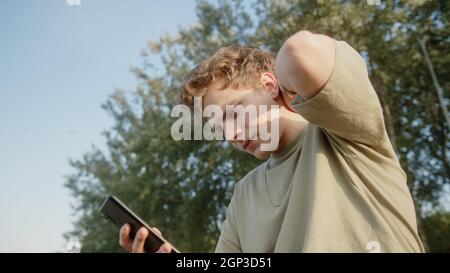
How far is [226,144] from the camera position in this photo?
13812 mm

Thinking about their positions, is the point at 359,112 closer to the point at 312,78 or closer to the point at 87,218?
the point at 312,78

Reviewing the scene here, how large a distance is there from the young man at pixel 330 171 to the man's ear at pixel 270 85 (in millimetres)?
147

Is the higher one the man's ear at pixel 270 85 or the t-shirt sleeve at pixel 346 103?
the man's ear at pixel 270 85

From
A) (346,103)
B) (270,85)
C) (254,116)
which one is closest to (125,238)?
(254,116)

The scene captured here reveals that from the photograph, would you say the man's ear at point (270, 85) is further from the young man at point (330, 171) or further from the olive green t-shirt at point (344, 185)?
the olive green t-shirt at point (344, 185)

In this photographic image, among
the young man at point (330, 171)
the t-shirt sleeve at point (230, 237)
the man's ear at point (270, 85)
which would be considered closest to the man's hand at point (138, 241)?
the t-shirt sleeve at point (230, 237)

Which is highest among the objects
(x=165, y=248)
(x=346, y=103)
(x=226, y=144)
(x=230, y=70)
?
(x=226, y=144)

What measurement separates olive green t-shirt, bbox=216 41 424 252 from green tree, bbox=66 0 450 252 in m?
11.6

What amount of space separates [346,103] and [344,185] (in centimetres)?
26

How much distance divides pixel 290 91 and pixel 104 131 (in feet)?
59.7

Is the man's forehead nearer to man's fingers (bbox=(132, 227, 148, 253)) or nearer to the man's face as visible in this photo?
the man's face

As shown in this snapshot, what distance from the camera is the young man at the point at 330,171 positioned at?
98 cm

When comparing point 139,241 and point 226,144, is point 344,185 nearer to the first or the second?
point 139,241

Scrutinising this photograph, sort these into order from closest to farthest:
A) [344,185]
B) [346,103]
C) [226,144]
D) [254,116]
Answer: [346,103] → [344,185] → [254,116] → [226,144]
